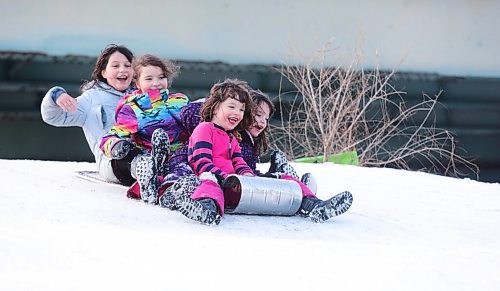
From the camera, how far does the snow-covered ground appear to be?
1.55 m

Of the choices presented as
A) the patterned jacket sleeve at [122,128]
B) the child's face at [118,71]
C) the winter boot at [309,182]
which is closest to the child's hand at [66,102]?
the patterned jacket sleeve at [122,128]

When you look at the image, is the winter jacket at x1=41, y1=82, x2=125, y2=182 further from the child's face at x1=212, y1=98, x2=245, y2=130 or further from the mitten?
the child's face at x1=212, y1=98, x2=245, y2=130

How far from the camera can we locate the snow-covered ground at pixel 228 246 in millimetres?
1555

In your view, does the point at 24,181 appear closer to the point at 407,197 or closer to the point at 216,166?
the point at 216,166

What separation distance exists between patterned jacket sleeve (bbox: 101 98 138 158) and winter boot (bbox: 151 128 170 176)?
0.17 meters

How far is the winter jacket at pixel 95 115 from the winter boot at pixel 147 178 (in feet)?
1.18

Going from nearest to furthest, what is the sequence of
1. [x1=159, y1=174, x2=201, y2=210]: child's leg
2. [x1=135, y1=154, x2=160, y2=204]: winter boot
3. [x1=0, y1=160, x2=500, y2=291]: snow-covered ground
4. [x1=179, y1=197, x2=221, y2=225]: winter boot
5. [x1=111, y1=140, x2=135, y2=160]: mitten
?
[x1=0, y1=160, x2=500, y2=291]: snow-covered ground < [x1=179, y1=197, x2=221, y2=225]: winter boot < [x1=159, y1=174, x2=201, y2=210]: child's leg < [x1=135, y1=154, x2=160, y2=204]: winter boot < [x1=111, y1=140, x2=135, y2=160]: mitten

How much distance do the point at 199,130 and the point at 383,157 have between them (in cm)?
301

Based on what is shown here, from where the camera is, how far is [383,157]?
17.0ft

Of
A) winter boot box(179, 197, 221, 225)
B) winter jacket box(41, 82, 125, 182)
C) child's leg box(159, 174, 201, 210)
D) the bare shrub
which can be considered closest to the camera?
winter boot box(179, 197, 221, 225)

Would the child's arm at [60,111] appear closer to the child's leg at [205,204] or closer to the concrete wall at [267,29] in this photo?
the child's leg at [205,204]

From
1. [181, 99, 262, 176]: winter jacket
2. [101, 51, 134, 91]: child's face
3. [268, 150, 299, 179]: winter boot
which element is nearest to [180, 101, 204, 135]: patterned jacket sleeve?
[181, 99, 262, 176]: winter jacket

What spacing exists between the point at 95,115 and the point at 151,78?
325 mm

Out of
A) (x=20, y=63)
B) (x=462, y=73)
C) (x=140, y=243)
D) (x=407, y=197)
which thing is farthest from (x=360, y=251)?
(x=462, y=73)
